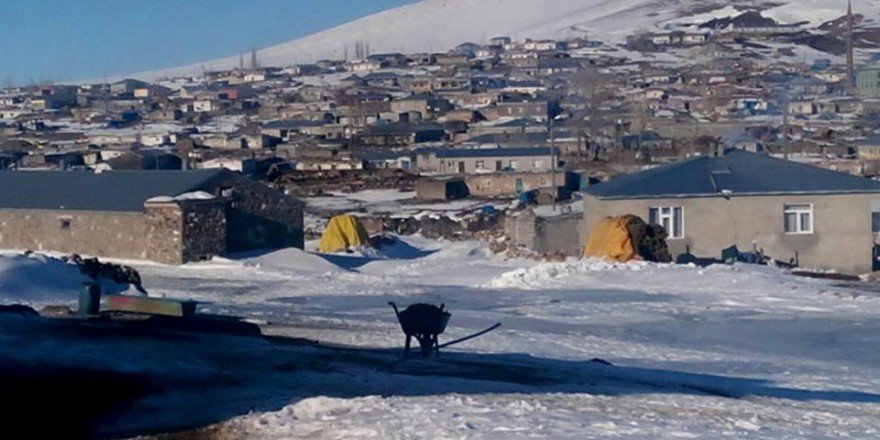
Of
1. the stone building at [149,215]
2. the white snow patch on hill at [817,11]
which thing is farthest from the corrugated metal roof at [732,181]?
the white snow patch on hill at [817,11]

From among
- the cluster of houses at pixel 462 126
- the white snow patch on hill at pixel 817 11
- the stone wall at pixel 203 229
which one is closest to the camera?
the stone wall at pixel 203 229

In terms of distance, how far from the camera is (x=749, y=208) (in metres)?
23.4

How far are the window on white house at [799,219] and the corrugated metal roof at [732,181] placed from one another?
258 millimetres

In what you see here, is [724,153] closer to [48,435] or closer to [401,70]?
[48,435]

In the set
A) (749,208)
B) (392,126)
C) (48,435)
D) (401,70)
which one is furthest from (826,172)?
(401,70)

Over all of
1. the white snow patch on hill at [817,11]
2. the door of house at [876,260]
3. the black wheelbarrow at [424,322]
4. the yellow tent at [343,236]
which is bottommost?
the door of house at [876,260]

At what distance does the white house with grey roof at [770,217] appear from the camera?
76.6 ft

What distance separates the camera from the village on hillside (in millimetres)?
8398

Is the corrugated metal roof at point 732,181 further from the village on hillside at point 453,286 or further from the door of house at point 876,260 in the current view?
the door of house at point 876,260

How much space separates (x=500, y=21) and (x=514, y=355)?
545 ft

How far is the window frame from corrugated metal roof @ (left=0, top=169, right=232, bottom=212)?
30.1 feet

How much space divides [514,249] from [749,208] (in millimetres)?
4040

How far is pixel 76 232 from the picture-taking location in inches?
927

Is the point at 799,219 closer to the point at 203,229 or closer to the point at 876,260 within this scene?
the point at 876,260
